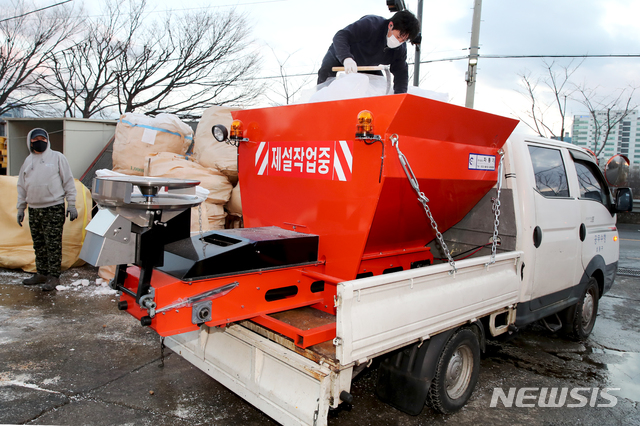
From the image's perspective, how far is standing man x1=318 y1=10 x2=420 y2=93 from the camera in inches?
139

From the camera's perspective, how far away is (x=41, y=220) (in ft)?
18.4

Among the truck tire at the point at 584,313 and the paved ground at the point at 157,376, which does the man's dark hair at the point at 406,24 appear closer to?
the paved ground at the point at 157,376

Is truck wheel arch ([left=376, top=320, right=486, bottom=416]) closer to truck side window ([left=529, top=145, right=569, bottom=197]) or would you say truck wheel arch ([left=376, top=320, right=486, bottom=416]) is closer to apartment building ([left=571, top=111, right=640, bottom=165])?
truck side window ([left=529, top=145, right=569, bottom=197])

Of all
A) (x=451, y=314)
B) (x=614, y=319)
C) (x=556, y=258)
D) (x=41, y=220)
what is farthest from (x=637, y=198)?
(x=41, y=220)

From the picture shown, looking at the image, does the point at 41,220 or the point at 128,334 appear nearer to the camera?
the point at 128,334

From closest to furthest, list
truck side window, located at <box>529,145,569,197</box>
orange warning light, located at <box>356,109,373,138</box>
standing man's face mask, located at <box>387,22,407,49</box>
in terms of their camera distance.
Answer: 1. orange warning light, located at <box>356,109,373,138</box>
2. standing man's face mask, located at <box>387,22,407,49</box>
3. truck side window, located at <box>529,145,569,197</box>

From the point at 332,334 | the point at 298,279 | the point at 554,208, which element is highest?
the point at 554,208

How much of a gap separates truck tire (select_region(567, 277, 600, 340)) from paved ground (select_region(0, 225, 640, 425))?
0.14m

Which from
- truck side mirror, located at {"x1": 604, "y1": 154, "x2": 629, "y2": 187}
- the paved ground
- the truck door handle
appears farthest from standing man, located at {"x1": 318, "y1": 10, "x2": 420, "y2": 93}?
the paved ground

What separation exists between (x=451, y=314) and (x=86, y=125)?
25.4 ft

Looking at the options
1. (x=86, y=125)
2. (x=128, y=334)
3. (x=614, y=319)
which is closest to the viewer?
(x=128, y=334)

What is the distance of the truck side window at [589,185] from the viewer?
4434mm

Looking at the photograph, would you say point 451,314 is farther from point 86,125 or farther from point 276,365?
point 86,125

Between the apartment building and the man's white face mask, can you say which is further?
the apartment building
